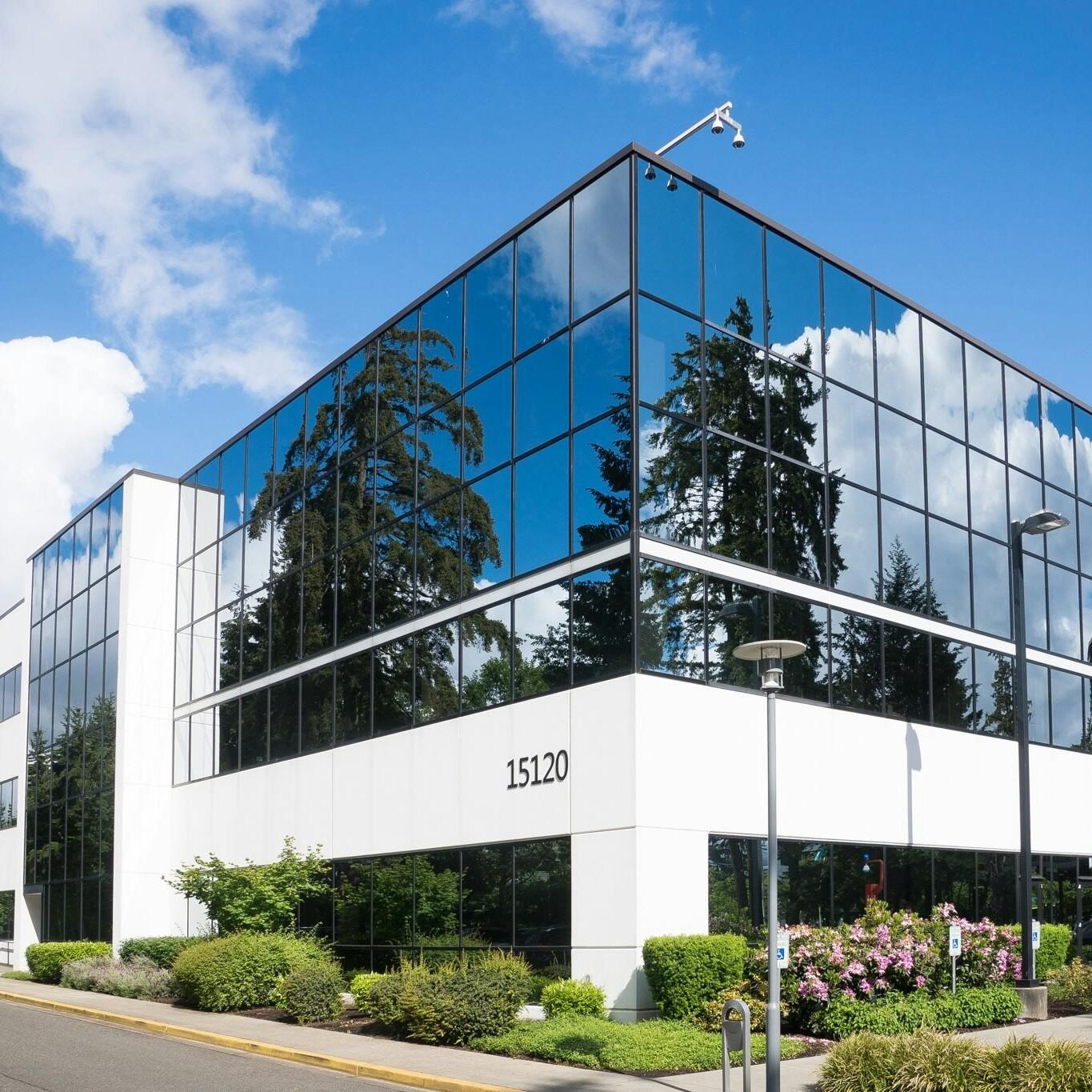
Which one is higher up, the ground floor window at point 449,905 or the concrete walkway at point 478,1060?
the ground floor window at point 449,905

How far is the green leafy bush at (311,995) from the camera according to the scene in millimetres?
22234

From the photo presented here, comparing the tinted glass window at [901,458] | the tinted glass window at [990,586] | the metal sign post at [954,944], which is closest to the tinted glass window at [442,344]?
the tinted glass window at [901,458]

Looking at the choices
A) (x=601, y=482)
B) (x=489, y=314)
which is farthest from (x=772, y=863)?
(x=489, y=314)

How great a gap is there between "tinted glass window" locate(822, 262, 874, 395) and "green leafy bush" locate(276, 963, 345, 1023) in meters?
13.8

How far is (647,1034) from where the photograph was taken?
17.5 meters

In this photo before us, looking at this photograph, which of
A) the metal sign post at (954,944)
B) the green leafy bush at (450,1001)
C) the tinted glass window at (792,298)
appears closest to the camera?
the green leafy bush at (450,1001)

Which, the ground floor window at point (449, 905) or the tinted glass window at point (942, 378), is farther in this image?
the tinted glass window at point (942, 378)

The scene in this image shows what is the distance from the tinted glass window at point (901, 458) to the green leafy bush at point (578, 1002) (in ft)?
36.8

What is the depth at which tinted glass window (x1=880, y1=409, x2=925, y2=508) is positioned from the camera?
26.3m

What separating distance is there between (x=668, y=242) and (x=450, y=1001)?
481 inches

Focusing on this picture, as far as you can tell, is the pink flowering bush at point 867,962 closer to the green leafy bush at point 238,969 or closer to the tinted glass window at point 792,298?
the green leafy bush at point 238,969

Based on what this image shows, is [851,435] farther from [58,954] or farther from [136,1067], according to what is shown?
[58,954]

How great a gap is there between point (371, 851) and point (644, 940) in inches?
332

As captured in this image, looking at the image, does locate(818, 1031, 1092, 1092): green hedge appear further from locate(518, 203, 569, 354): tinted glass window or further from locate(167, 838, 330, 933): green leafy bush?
locate(167, 838, 330, 933): green leafy bush
